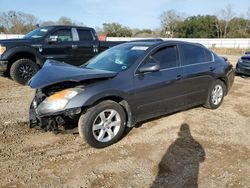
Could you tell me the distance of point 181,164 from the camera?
13.8ft

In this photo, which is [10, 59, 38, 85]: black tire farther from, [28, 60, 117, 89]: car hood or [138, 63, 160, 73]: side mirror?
[138, 63, 160, 73]: side mirror

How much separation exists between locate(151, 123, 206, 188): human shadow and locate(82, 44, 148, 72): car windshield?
1513 mm

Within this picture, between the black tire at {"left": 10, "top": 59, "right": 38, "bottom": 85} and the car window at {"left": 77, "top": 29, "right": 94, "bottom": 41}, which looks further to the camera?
the car window at {"left": 77, "top": 29, "right": 94, "bottom": 41}

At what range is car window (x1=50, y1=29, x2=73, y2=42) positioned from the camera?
32.0ft

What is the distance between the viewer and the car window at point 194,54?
608 centimetres

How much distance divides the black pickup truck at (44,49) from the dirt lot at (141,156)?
3.11 metres

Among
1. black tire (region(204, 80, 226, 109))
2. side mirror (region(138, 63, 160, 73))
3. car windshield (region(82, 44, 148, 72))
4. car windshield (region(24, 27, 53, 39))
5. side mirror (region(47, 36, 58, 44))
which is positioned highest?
car windshield (region(24, 27, 53, 39))

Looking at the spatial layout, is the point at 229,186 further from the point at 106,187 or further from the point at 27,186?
the point at 27,186

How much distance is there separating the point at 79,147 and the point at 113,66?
147 cm

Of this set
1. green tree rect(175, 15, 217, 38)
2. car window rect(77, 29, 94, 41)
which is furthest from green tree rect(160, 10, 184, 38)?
car window rect(77, 29, 94, 41)

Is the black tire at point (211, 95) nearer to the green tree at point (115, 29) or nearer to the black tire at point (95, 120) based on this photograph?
the black tire at point (95, 120)

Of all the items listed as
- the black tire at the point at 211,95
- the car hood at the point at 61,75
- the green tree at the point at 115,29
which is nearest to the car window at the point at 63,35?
the car hood at the point at 61,75

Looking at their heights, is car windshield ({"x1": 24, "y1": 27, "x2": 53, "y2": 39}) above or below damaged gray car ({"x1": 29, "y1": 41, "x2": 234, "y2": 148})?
above

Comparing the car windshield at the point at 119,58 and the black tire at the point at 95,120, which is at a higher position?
the car windshield at the point at 119,58
